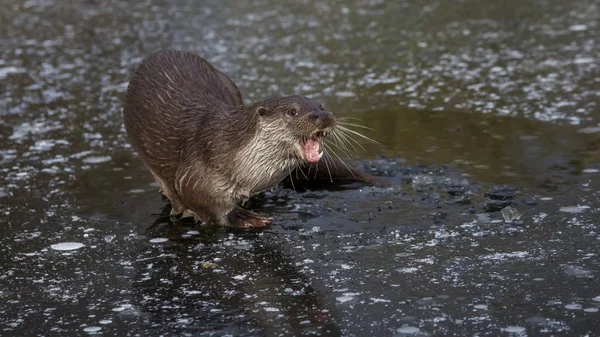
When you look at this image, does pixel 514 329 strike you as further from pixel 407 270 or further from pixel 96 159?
pixel 96 159

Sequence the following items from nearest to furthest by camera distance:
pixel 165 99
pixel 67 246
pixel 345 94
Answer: pixel 67 246 < pixel 165 99 < pixel 345 94

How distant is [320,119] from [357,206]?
3.17ft

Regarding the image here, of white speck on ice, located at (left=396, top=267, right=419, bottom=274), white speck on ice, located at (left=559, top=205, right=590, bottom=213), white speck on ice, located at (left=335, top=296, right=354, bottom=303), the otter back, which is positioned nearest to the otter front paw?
the otter back

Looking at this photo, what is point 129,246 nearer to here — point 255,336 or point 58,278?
point 58,278

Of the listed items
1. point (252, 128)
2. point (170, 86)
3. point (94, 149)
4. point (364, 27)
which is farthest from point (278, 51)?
point (252, 128)

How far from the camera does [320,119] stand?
5.30m

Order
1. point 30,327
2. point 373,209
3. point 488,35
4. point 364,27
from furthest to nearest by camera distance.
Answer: point 364,27
point 488,35
point 373,209
point 30,327

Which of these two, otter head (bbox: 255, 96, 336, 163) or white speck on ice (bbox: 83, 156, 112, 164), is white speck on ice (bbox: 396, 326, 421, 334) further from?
white speck on ice (bbox: 83, 156, 112, 164)

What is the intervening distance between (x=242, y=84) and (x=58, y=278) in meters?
5.11

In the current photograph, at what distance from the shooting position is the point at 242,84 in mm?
9938

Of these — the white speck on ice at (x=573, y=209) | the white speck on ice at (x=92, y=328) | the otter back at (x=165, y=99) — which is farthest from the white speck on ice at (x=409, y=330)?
the otter back at (x=165, y=99)

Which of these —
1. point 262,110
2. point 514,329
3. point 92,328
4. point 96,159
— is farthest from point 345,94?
point 514,329

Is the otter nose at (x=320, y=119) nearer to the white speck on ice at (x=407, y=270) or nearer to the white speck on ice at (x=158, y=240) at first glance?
the white speck on ice at (x=407, y=270)

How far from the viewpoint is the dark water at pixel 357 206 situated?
14.5ft
